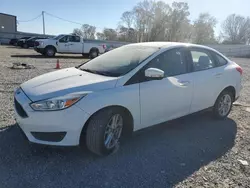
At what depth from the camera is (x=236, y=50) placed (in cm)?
3803

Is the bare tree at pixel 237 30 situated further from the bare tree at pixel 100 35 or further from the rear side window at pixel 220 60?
the rear side window at pixel 220 60

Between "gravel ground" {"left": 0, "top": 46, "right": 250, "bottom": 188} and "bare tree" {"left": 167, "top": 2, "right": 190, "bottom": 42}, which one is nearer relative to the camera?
"gravel ground" {"left": 0, "top": 46, "right": 250, "bottom": 188}

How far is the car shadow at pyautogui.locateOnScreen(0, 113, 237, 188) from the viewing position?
266 centimetres

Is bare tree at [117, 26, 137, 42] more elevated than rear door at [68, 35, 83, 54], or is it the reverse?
bare tree at [117, 26, 137, 42]

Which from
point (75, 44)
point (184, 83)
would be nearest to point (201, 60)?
point (184, 83)

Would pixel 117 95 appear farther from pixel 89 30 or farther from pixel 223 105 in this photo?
pixel 89 30

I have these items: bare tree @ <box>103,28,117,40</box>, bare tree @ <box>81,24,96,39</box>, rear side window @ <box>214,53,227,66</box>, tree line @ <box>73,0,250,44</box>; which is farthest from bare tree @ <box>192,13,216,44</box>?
rear side window @ <box>214,53,227,66</box>

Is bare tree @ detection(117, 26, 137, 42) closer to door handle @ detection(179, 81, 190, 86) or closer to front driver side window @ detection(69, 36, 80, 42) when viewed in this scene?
front driver side window @ detection(69, 36, 80, 42)

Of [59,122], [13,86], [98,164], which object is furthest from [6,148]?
[13,86]

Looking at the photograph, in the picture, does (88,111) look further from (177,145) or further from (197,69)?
(197,69)

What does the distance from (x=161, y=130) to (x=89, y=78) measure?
1.73 m

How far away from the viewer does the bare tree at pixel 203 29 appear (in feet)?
181

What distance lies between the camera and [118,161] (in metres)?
3.11

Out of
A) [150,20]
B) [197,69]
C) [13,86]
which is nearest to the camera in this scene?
[197,69]
